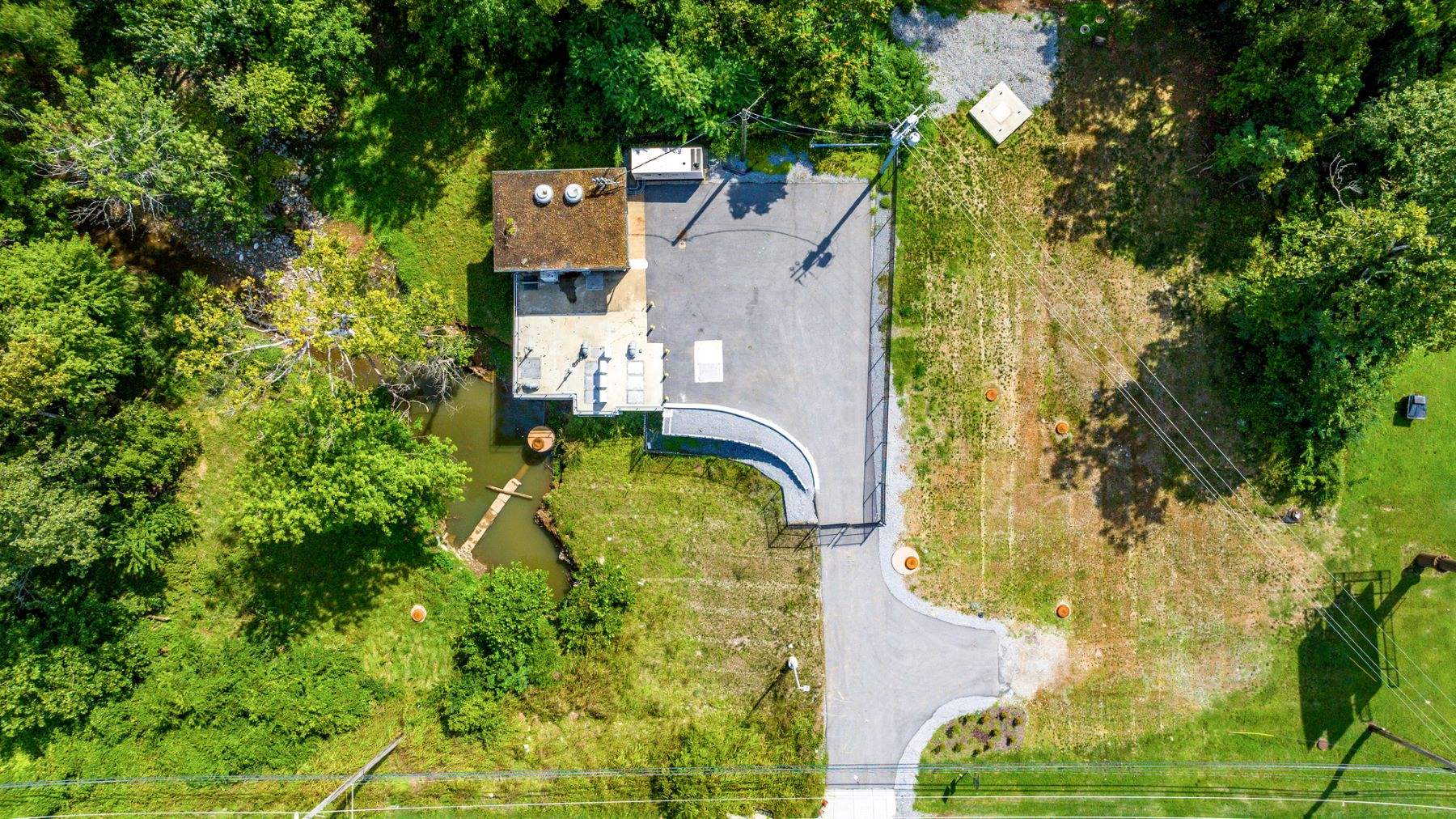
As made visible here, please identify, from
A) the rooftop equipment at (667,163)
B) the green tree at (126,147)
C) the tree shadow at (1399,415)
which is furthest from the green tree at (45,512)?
the tree shadow at (1399,415)

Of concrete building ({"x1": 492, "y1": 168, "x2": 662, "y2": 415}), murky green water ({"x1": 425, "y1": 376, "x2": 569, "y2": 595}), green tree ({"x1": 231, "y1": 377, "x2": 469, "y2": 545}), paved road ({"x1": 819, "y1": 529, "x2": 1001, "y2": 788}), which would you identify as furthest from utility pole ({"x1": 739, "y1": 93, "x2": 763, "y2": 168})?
green tree ({"x1": 231, "y1": 377, "x2": 469, "y2": 545})

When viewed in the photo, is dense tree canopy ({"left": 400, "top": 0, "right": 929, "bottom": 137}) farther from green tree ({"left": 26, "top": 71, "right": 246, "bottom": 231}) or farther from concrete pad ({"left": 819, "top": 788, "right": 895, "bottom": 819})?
concrete pad ({"left": 819, "top": 788, "right": 895, "bottom": 819})

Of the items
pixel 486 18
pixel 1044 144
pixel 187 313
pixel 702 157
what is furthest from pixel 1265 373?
pixel 187 313

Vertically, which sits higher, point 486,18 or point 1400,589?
point 486,18

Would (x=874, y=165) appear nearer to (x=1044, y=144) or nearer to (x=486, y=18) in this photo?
(x=1044, y=144)

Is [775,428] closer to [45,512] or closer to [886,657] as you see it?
[886,657]

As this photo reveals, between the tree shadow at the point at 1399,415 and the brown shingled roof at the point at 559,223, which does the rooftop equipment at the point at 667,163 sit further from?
the tree shadow at the point at 1399,415

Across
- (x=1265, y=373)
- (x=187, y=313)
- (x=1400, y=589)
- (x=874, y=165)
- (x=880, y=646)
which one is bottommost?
(x=880, y=646)
